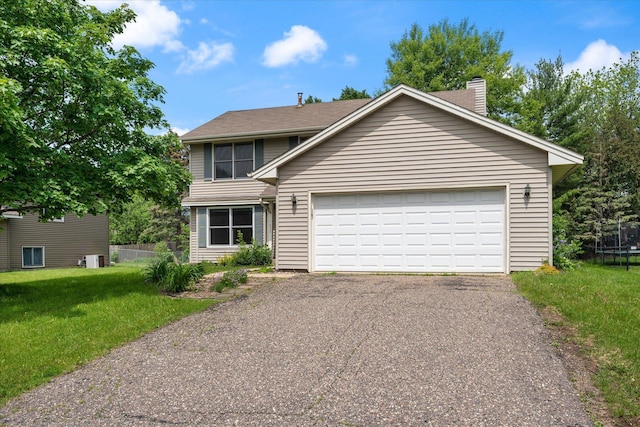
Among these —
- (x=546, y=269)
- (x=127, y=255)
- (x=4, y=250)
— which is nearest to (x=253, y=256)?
Result: (x=546, y=269)

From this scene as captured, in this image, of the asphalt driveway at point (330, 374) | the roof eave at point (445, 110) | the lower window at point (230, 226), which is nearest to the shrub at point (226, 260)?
the lower window at point (230, 226)

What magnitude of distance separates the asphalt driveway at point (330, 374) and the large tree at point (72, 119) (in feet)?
13.7

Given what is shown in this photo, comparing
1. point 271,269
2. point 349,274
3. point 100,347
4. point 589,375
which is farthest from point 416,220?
point 100,347

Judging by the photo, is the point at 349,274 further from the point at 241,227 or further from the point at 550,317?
the point at 241,227

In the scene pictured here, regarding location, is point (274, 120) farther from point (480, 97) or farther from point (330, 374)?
point (330, 374)

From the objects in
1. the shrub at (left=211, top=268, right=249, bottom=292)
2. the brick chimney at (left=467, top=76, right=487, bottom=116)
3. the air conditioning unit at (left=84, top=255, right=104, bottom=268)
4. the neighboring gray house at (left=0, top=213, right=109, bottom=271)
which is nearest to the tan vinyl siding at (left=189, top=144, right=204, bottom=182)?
the shrub at (left=211, top=268, right=249, bottom=292)

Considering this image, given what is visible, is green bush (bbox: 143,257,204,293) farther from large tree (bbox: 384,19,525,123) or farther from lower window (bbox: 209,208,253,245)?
large tree (bbox: 384,19,525,123)

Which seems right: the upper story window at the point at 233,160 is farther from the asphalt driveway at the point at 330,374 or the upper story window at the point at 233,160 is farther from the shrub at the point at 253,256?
the asphalt driveway at the point at 330,374

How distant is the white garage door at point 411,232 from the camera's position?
11.4m

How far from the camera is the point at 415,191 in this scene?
11859mm

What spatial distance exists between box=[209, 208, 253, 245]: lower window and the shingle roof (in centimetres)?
315

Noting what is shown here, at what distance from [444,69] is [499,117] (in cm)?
639

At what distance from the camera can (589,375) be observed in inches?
180

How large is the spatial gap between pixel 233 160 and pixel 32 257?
14.1 meters
